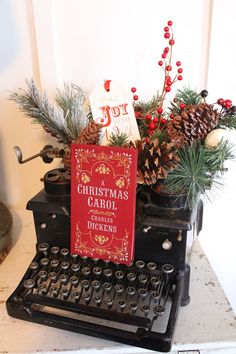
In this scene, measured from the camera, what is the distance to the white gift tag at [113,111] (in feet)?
2.19

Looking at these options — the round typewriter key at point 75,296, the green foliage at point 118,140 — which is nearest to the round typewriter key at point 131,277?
the round typewriter key at point 75,296

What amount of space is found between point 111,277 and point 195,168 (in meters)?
0.28

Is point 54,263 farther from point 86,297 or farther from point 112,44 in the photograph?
point 112,44

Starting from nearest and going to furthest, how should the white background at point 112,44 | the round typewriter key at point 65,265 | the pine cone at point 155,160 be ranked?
the pine cone at point 155,160, the round typewriter key at point 65,265, the white background at point 112,44

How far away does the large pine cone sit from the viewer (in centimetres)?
58

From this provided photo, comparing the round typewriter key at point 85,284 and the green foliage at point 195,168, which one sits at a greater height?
the green foliage at point 195,168

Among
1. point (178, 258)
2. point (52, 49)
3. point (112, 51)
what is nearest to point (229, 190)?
point (178, 258)

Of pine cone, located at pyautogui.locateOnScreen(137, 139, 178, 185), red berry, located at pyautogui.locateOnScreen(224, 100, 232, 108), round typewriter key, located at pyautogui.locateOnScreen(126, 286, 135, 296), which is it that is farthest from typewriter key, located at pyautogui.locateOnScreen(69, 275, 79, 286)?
red berry, located at pyautogui.locateOnScreen(224, 100, 232, 108)

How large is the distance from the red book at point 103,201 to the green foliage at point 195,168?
0.08 m

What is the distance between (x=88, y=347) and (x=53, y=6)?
79 centimetres

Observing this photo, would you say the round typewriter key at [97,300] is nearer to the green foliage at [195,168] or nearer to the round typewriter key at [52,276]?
the round typewriter key at [52,276]

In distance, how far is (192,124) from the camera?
585 mm

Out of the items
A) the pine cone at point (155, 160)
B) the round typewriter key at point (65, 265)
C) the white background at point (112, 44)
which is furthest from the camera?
the white background at point (112, 44)

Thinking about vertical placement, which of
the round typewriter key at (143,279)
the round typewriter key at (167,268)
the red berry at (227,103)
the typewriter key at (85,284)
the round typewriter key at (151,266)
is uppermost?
the red berry at (227,103)
